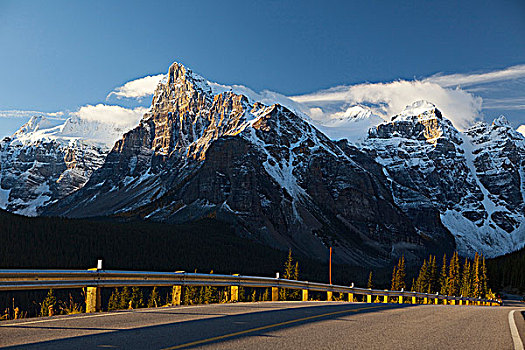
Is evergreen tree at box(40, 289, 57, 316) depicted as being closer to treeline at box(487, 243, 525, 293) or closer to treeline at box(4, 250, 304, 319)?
treeline at box(4, 250, 304, 319)

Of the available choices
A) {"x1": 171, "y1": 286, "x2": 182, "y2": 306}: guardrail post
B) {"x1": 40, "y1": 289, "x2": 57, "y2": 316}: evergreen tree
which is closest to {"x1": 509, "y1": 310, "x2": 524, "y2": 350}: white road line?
{"x1": 171, "y1": 286, "x2": 182, "y2": 306}: guardrail post

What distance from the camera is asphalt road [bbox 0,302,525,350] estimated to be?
11172 millimetres

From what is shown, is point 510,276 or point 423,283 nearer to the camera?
point 423,283

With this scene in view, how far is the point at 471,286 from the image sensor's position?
4269 inches

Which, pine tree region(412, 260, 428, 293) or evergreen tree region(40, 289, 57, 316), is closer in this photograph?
evergreen tree region(40, 289, 57, 316)

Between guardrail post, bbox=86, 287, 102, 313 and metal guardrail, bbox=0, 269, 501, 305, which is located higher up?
metal guardrail, bbox=0, 269, 501, 305

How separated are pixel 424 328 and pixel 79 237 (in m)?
191

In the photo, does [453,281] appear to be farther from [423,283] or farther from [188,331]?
[188,331]

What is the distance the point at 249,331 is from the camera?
1281 cm

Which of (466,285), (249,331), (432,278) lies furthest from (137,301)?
(432,278)

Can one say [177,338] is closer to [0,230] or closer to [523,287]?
[523,287]

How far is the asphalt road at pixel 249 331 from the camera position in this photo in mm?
11172

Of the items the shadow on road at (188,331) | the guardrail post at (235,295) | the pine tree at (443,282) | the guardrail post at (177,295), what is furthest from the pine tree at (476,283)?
the shadow on road at (188,331)

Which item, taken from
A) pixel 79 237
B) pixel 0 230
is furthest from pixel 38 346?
pixel 79 237
